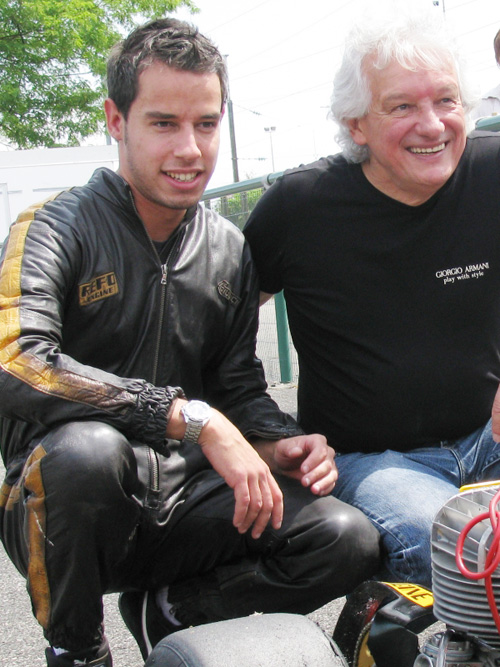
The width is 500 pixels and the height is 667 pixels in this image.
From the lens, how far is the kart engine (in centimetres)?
127

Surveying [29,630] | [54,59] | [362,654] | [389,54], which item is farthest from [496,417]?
[54,59]

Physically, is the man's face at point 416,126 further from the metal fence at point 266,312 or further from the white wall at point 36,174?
the white wall at point 36,174

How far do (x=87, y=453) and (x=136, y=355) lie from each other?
47 centimetres

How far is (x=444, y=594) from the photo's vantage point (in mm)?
1372

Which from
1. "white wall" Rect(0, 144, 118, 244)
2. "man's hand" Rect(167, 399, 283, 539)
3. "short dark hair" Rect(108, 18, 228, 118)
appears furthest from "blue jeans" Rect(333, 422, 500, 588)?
"white wall" Rect(0, 144, 118, 244)

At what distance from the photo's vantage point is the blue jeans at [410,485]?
1.93 m

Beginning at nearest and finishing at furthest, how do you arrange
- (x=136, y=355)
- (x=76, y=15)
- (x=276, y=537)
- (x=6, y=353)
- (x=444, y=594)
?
(x=444, y=594) → (x=6, y=353) → (x=276, y=537) → (x=136, y=355) → (x=76, y=15)

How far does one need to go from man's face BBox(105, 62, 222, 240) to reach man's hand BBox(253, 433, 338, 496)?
655 millimetres

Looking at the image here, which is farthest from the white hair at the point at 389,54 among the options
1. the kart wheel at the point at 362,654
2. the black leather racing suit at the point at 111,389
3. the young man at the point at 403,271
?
the kart wheel at the point at 362,654

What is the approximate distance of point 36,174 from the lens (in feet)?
37.4

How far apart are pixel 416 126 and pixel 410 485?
0.98 m

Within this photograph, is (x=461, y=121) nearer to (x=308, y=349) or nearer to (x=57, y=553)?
(x=308, y=349)

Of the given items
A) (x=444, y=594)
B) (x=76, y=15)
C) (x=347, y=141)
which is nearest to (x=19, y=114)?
(x=76, y=15)

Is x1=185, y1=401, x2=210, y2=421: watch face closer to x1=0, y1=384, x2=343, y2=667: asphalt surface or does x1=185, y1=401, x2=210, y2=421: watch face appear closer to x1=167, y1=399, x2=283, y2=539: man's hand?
x1=167, y1=399, x2=283, y2=539: man's hand
